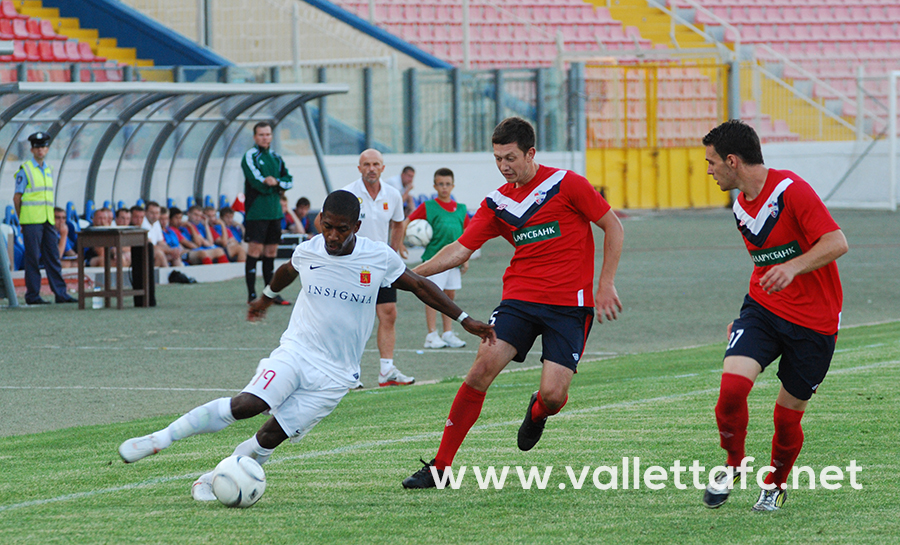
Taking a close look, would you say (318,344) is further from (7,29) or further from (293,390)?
(7,29)

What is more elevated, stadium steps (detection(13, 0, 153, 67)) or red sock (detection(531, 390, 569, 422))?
stadium steps (detection(13, 0, 153, 67))

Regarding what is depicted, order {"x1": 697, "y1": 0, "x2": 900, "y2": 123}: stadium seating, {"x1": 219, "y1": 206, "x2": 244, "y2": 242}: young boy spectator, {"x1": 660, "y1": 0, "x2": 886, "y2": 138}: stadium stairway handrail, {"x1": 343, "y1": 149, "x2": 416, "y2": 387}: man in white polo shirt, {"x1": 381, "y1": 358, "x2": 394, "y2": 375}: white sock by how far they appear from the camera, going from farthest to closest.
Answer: {"x1": 697, "y1": 0, "x2": 900, "y2": 123}: stadium seating
{"x1": 660, "y1": 0, "x2": 886, "y2": 138}: stadium stairway handrail
{"x1": 219, "y1": 206, "x2": 244, "y2": 242}: young boy spectator
{"x1": 343, "y1": 149, "x2": 416, "y2": 387}: man in white polo shirt
{"x1": 381, "y1": 358, "x2": 394, "y2": 375}: white sock

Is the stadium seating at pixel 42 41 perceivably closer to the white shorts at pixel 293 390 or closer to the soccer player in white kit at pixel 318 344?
the soccer player in white kit at pixel 318 344

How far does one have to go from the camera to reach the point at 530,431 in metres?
6.22

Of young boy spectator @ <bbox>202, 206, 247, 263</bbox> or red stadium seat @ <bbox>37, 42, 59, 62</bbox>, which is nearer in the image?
young boy spectator @ <bbox>202, 206, 247, 263</bbox>

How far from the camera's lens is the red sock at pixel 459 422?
5898 mm

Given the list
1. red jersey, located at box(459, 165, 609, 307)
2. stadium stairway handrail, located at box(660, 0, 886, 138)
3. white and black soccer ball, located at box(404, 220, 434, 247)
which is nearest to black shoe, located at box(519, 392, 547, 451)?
red jersey, located at box(459, 165, 609, 307)

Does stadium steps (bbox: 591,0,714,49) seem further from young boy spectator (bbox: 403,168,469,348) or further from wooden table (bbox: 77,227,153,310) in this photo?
young boy spectator (bbox: 403,168,469,348)

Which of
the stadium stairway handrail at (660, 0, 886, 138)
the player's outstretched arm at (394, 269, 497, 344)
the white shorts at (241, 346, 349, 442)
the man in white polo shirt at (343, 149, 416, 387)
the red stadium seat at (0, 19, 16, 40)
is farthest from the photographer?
the stadium stairway handrail at (660, 0, 886, 138)

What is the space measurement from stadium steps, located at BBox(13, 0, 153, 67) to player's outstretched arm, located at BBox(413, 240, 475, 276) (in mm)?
23925

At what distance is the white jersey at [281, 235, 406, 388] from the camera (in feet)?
17.9

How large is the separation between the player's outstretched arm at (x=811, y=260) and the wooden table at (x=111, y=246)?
11.8m

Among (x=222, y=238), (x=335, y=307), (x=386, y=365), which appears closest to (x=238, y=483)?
(x=335, y=307)

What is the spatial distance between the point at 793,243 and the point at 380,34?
27159 mm
